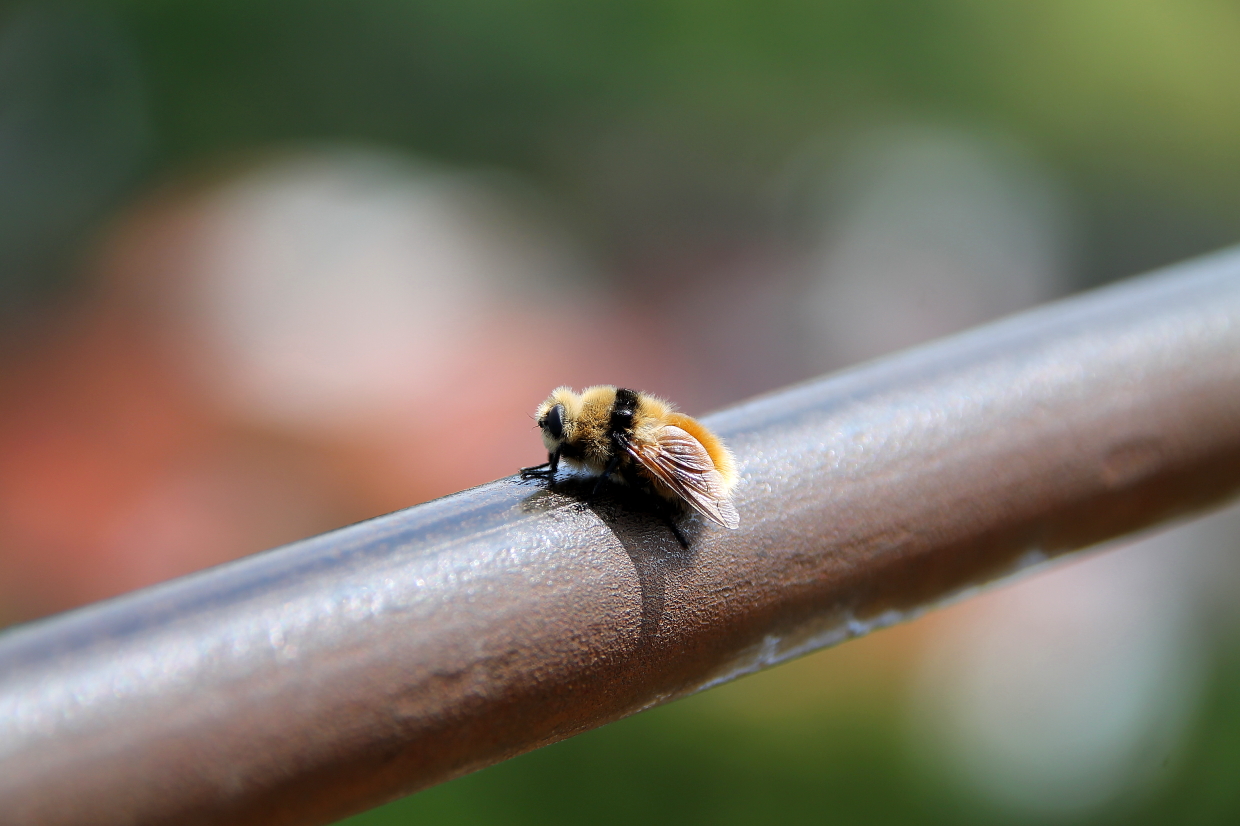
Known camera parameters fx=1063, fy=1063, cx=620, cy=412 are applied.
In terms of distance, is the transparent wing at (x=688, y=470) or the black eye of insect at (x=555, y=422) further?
the black eye of insect at (x=555, y=422)

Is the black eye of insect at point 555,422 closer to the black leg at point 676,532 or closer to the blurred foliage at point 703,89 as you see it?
the black leg at point 676,532

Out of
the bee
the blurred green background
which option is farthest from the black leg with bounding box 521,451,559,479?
the blurred green background

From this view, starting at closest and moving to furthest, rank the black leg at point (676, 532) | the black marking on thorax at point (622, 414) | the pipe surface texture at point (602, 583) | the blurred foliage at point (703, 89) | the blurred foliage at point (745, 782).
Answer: the pipe surface texture at point (602, 583), the black leg at point (676, 532), the black marking on thorax at point (622, 414), the blurred foliage at point (745, 782), the blurred foliage at point (703, 89)

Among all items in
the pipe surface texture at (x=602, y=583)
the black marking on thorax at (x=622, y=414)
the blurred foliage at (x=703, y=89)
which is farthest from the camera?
the blurred foliage at (x=703, y=89)

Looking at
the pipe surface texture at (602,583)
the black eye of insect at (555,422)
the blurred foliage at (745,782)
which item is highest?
the blurred foliage at (745,782)

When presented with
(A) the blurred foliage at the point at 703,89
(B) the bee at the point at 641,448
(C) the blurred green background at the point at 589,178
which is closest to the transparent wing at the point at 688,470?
(B) the bee at the point at 641,448

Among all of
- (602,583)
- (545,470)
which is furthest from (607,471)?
(602,583)

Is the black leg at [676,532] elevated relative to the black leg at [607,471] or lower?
lower

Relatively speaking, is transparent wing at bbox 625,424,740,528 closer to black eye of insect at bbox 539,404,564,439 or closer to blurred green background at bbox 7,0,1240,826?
black eye of insect at bbox 539,404,564,439
